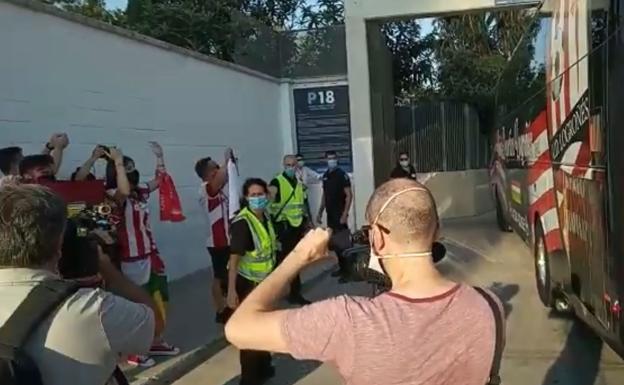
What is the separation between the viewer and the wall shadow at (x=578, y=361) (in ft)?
22.4

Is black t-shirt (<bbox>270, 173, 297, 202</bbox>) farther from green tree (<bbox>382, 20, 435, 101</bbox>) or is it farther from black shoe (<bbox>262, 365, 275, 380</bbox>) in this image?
green tree (<bbox>382, 20, 435, 101</bbox>)

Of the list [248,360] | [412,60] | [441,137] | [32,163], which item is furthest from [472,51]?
[32,163]

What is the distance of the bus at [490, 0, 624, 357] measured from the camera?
5695mm

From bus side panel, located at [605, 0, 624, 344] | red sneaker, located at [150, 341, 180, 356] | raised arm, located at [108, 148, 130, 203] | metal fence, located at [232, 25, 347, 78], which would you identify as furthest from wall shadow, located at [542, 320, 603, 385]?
metal fence, located at [232, 25, 347, 78]

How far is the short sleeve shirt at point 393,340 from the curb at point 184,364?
15.4ft

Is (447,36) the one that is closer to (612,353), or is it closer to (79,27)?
(79,27)

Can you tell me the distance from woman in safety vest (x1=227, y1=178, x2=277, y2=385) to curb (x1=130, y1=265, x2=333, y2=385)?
71 centimetres

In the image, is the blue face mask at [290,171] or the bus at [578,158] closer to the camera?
the bus at [578,158]

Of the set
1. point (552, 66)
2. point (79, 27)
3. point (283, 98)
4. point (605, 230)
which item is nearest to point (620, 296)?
point (605, 230)

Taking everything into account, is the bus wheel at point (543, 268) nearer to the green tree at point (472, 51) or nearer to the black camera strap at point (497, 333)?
the black camera strap at point (497, 333)

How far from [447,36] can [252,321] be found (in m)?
27.5

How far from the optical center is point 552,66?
8109 millimetres

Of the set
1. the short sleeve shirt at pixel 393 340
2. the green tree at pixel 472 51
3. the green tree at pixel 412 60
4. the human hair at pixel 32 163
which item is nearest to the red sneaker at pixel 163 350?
the human hair at pixel 32 163

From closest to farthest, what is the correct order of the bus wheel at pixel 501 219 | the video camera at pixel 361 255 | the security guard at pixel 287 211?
the video camera at pixel 361 255 < the security guard at pixel 287 211 < the bus wheel at pixel 501 219
